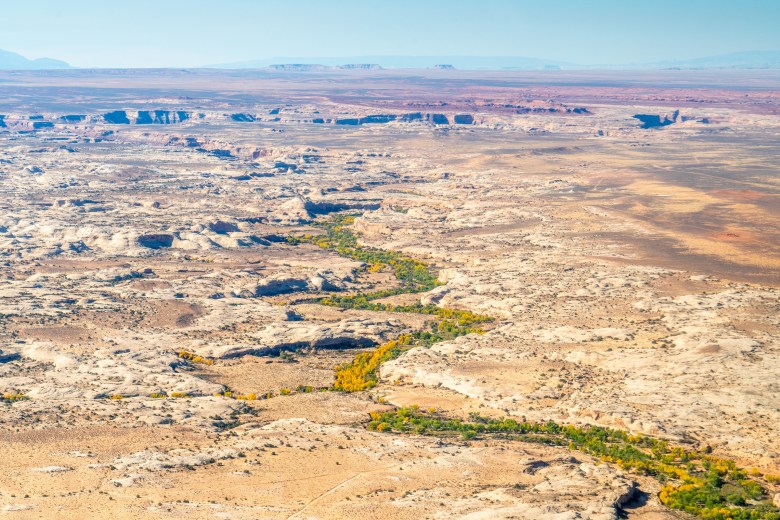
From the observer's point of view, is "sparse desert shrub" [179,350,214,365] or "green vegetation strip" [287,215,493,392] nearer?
"green vegetation strip" [287,215,493,392]

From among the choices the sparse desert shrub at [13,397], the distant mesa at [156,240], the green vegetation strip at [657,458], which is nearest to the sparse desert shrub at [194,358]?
the sparse desert shrub at [13,397]

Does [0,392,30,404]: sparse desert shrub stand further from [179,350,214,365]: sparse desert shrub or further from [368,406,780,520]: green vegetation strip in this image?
[368,406,780,520]: green vegetation strip

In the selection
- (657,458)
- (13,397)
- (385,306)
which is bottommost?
(385,306)

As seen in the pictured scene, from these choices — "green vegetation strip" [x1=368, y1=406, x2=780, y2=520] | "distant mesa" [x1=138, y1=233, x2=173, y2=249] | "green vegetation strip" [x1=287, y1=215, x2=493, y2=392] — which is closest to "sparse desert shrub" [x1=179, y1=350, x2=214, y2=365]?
"green vegetation strip" [x1=287, y1=215, x2=493, y2=392]

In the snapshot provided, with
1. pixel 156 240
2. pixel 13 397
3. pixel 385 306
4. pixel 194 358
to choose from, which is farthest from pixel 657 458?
pixel 156 240

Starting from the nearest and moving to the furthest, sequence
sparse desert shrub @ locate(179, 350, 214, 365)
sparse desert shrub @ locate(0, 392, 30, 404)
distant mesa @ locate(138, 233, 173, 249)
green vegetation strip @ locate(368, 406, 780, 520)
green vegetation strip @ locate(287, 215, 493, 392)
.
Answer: green vegetation strip @ locate(368, 406, 780, 520) → sparse desert shrub @ locate(0, 392, 30, 404) → green vegetation strip @ locate(287, 215, 493, 392) → sparse desert shrub @ locate(179, 350, 214, 365) → distant mesa @ locate(138, 233, 173, 249)

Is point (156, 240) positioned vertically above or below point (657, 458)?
above

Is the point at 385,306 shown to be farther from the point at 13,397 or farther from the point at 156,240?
the point at 156,240

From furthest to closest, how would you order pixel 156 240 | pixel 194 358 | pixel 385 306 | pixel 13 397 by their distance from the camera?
pixel 156 240, pixel 385 306, pixel 194 358, pixel 13 397
